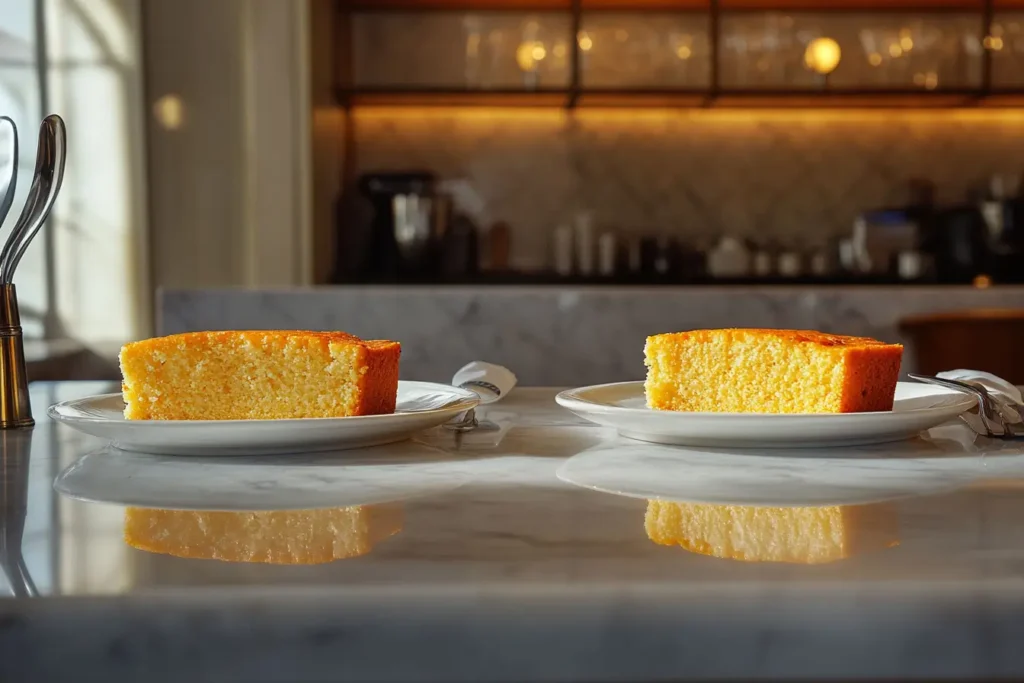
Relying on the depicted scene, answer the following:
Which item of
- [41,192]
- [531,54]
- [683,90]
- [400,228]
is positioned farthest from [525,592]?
[531,54]

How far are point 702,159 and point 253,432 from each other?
12.6 feet

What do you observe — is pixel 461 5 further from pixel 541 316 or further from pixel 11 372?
pixel 11 372

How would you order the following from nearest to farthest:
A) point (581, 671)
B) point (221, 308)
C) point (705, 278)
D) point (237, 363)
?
point (581, 671) → point (237, 363) → point (221, 308) → point (705, 278)

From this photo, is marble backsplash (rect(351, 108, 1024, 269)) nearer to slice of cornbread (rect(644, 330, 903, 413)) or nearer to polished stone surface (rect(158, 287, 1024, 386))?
polished stone surface (rect(158, 287, 1024, 386))

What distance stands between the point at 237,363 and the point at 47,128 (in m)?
0.29

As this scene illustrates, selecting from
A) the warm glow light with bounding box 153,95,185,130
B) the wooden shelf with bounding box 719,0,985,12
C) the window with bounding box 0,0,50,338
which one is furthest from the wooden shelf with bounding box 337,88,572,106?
the window with bounding box 0,0,50,338

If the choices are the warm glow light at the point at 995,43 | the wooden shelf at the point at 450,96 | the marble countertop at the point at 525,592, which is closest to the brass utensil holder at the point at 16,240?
the marble countertop at the point at 525,592

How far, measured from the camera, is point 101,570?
1.45ft

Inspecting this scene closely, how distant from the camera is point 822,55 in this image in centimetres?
397

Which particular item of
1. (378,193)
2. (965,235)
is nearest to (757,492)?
(378,193)

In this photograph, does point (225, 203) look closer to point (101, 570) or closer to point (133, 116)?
point (133, 116)

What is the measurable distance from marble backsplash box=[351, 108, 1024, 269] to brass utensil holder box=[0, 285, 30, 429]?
3474 millimetres

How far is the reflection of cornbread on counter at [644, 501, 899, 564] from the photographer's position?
0.46 metres

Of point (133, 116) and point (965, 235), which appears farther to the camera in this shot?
point (965, 235)
